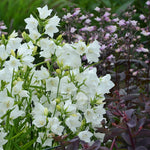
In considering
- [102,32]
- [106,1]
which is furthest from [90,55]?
[106,1]

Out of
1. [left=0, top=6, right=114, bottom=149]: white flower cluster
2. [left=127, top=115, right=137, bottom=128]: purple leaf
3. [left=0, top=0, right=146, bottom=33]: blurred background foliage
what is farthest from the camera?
[left=0, top=0, right=146, bottom=33]: blurred background foliage

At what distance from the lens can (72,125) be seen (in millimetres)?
1489

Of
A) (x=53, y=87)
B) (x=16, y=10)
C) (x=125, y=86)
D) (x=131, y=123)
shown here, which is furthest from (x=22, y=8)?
(x=131, y=123)

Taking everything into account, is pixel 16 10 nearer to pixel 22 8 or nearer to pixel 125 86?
pixel 22 8

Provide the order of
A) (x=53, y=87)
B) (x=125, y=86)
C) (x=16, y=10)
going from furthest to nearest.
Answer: (x=16, y=10)
(x=125, y=86)
(x=53, y=87)

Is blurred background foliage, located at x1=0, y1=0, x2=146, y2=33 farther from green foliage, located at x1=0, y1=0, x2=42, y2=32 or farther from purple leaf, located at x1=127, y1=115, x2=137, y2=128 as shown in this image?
purple leaf, located at x1=127, y1=115, x2=137, y2=128

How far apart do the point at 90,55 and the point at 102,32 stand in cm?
184

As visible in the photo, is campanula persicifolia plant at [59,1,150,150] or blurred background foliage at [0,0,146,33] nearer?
campanula persicifolia plant at [59,1,150,150]

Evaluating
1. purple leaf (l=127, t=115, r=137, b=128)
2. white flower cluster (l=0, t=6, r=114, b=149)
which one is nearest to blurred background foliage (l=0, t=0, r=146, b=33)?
white flower cluster (l=0, t=6, r=114, b=149)

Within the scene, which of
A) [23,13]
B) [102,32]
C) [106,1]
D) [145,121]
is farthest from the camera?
[106,1]

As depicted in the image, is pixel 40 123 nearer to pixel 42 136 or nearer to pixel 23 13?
pixel 42 136

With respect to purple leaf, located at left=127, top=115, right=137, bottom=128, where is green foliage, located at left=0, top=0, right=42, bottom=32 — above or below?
above

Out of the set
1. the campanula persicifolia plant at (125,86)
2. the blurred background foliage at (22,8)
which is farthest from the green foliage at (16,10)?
the campanula persicifolia plant at (125,86)

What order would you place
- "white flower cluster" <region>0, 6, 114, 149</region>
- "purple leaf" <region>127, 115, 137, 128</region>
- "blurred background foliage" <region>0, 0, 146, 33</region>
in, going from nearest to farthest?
"purple leaf" <region>127, 115, 137, 128</region>, "white flower cluster" <region>0, 6, 114, 149</region>, "blurred background foliage" <region>0, 0, 146, 33</region>
